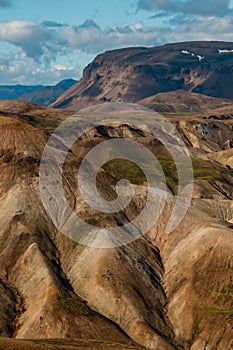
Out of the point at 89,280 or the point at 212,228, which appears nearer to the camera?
the point at 89,280

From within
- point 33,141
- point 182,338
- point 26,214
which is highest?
point 33,141

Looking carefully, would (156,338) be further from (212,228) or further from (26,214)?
(26,214)

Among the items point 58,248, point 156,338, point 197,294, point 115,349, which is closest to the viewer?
point 115,349

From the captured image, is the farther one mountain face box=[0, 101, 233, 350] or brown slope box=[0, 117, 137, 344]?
mountain face box=[0, 101, 233, 350]

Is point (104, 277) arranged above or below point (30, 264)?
below

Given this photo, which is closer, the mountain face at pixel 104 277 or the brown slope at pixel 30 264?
the brown slope at pixel 30 264

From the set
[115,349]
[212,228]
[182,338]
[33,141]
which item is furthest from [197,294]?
[33,141]

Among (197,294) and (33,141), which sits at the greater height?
(33,141)

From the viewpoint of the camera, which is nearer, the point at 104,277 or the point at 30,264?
the point at 104,277
